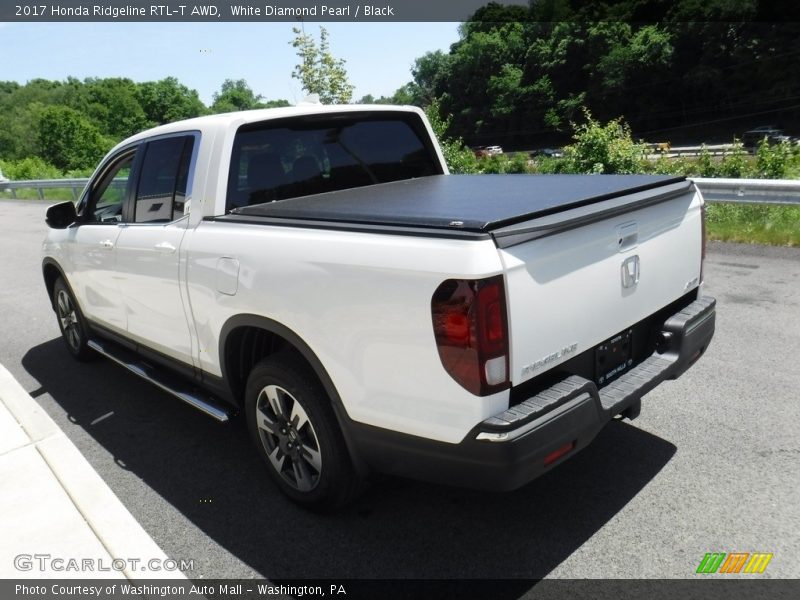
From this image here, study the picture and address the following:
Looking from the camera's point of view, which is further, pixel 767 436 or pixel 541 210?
pixel 767 436

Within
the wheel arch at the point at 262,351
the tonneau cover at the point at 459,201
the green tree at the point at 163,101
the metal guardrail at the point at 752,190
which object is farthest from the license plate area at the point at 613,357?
the green tree at the point at 163,101

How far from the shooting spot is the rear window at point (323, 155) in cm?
368

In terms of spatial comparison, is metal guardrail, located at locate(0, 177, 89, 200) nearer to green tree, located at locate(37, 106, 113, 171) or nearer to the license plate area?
the license plate area

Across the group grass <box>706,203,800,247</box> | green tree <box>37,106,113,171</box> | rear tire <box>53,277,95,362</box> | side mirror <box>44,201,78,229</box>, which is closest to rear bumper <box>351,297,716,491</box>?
side mirror <box>44,201,78,229</box>

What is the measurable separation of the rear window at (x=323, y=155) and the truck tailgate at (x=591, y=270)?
72.1 inches

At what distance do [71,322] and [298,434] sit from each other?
11.8ft

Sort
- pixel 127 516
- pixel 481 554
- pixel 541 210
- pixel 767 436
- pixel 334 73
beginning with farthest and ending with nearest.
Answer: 1. pixel 334 73
2. pixel 767 436
3. pixel 127 516
4. pixel 481 554
5. pixel 541 210

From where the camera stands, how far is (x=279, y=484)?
3.36 metres

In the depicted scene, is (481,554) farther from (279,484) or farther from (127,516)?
(127,516)

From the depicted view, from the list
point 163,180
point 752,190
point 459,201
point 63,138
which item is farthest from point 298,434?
point 63,138

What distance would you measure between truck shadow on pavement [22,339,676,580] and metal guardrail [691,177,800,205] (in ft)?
17.8

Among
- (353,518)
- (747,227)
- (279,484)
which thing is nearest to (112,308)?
(279,484)

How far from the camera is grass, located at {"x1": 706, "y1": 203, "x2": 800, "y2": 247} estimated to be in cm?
800

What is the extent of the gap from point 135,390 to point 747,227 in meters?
7.82
